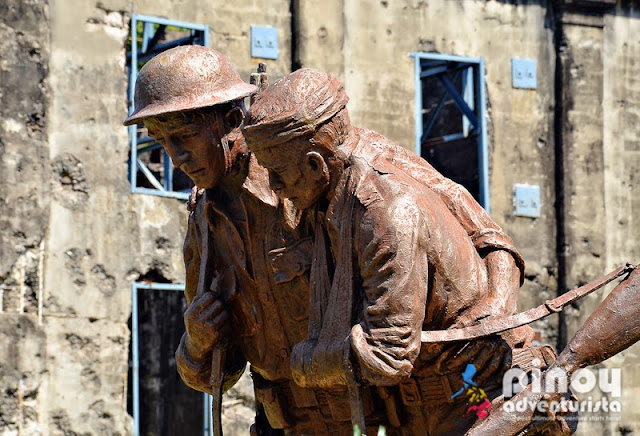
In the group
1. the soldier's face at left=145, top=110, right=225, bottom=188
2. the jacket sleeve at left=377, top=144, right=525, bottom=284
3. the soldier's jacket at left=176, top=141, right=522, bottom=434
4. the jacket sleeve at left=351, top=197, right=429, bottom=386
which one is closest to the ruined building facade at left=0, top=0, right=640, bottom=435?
the soldier's jacket at left=176, top=141, right=522, bottom=434

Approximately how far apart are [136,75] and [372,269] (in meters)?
6.18

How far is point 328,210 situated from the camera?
21.8 ft

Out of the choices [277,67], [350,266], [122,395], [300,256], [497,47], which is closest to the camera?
[350,266]

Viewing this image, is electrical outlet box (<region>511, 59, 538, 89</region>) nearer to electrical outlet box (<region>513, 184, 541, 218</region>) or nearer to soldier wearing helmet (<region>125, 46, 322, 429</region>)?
electrical outlet box (<region>513, 184, 541, 218</region>)

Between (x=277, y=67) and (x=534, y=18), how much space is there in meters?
2.72

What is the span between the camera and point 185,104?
23.0ft

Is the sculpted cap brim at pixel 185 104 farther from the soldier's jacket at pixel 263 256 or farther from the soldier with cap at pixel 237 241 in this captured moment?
the soldier's jacket at pixel 263 256

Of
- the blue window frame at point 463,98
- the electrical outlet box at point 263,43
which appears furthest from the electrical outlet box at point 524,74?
the electrical outlet box at point 263,43

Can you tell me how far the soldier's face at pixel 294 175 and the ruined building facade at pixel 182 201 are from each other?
7161mm

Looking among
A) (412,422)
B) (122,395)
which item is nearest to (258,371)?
(412,422)

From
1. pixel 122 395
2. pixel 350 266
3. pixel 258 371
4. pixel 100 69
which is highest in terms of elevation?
pixel 100 69

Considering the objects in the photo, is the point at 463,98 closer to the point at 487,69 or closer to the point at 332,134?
the point at 487,69

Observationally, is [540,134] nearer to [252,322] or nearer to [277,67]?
[277,67]

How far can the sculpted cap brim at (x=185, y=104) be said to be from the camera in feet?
23.0
